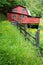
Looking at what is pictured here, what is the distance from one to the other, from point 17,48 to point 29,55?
0.54m

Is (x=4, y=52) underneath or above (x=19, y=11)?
above

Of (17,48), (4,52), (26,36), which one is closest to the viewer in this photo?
(4,52)

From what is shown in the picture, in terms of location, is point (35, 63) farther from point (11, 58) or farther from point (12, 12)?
point (12, 12)

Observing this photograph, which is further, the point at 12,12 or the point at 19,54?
the point at 12,12

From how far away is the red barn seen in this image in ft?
74.8

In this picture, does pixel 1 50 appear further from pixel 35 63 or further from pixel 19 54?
pixel 35 63

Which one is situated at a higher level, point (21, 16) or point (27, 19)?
point (21, 16)

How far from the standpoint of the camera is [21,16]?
23.4m

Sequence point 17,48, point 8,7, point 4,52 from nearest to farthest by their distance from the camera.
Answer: point 4,52 → point 17,48 → point 8,7

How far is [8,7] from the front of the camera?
85.0 ft

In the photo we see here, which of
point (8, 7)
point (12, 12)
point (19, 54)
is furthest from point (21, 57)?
point (8, 7)

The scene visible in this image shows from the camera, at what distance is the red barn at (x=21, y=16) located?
22.8m

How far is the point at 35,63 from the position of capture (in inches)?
289

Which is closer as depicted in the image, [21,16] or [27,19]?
[27,19]
